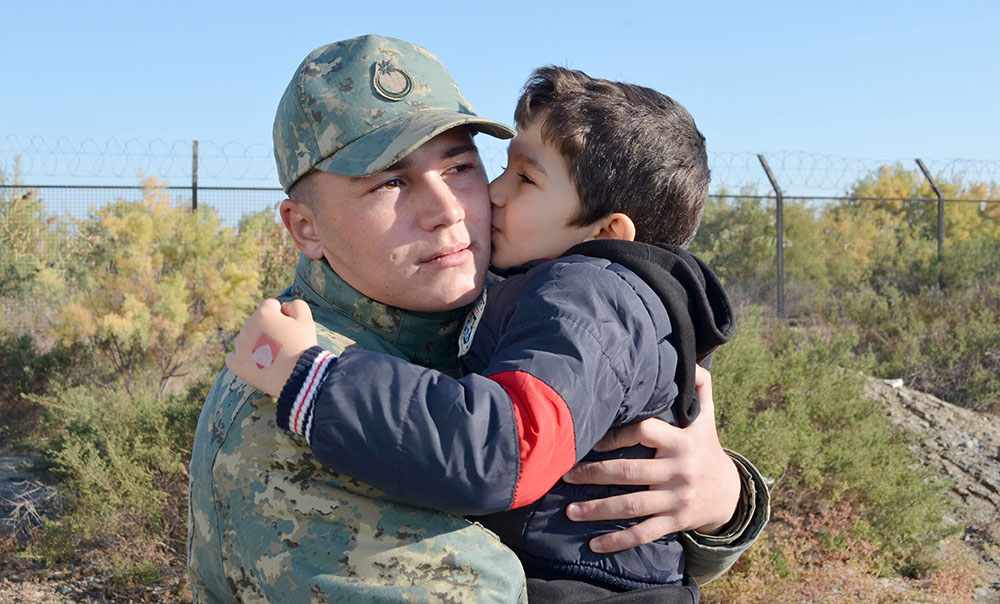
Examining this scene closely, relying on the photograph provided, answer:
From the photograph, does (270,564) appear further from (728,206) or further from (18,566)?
(728,206)

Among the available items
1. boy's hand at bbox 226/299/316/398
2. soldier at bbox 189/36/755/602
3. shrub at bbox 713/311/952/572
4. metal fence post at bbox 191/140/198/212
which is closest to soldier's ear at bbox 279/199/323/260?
soldier at bbox 189/36/755/602

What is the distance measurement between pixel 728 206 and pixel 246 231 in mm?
11808

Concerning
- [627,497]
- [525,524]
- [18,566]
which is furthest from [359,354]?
[18,566]

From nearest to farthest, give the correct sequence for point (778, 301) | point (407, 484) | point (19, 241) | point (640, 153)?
point (407, 484)
point (640, 153)
point (778, 301)
point (19, 241)

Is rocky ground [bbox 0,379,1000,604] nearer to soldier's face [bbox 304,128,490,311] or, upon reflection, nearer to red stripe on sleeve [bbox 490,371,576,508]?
soldier's face [bbox 304,128,490,311]

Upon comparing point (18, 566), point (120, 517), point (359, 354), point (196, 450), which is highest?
point (359, 354)

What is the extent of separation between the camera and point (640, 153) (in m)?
2.14

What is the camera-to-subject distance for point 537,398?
146 cm

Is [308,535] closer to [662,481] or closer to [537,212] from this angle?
[662,481]

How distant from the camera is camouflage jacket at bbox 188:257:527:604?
1.53 meters

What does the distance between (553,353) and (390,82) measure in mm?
788

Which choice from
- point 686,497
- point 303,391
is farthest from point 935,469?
point 303,391

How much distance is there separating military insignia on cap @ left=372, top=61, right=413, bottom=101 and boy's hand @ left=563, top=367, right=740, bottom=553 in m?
0.88

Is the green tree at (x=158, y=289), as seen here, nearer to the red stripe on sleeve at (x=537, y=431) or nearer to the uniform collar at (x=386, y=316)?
the uniform collar at (x=386, y=316)
